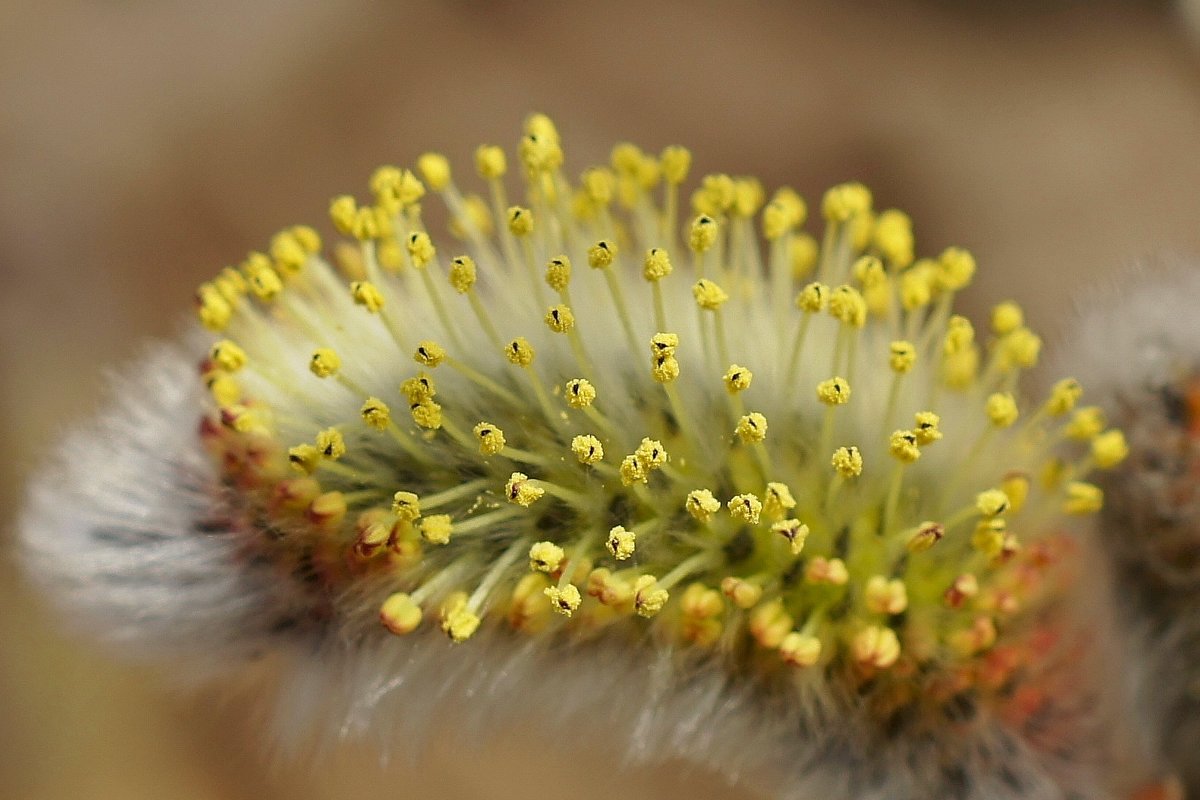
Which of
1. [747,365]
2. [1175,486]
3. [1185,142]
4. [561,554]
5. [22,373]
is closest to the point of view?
[561,554]

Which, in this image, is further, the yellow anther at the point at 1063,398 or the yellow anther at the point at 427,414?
the yellow anther at the point at 1063,398

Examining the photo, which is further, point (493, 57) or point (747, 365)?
point (493, 57)

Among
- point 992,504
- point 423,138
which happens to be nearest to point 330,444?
point 992,504

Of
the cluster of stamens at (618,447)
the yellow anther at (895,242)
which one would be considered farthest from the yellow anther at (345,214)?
the yellow anther at (895,242)

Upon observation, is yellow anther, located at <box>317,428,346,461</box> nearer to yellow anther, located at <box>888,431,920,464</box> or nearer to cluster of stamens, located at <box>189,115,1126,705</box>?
cluster of stamens, located at <box>189,115,1126,705</box>

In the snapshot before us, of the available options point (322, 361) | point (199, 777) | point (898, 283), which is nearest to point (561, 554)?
point (322, 361)

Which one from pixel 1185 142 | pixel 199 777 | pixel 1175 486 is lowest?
pixel 199 777

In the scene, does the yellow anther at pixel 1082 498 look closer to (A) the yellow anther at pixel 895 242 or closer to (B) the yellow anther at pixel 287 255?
(A) the yellow anther at pixel 895 242

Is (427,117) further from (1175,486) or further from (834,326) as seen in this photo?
(1175,486)
